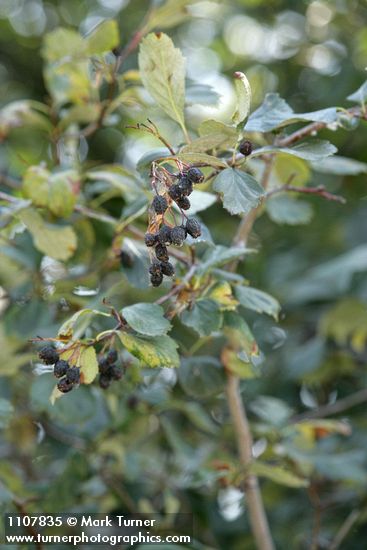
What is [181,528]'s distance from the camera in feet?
4.47

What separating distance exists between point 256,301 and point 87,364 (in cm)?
24

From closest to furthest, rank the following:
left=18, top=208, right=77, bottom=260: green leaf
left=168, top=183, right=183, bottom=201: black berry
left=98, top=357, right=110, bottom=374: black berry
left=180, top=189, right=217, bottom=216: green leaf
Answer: left=168, top=183, right=183, bottom=201: black berry
left=98, top=357, right=110, bottom=374: black berry
left=180, top=189, right=217, bottom=216: green leaf
left=18, top=208, right=77, bottom=260: green leaf

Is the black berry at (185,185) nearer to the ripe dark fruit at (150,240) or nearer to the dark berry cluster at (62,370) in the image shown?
the ripe dark fruit at (150,240)

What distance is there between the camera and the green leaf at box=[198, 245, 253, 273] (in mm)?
846

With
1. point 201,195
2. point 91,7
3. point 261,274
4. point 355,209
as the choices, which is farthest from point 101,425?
point 91,7

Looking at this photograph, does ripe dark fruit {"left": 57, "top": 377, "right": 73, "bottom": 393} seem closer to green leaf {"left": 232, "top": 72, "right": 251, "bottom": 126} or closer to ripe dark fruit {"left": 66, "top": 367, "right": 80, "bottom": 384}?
ripe dark fruit {"left": 66, "top": 367, "right": 80, "bottom": 384}

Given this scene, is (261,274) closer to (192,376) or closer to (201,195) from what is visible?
(192,376)

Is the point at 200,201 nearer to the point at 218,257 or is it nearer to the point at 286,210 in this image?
the point at 218,257

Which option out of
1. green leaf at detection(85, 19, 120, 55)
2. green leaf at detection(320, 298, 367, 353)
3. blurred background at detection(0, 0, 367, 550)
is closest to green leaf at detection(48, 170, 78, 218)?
blurred background at detection(0, 0, 367, 550)

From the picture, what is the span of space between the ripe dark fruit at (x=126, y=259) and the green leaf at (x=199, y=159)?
29 centimetres

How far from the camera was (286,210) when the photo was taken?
1.24m

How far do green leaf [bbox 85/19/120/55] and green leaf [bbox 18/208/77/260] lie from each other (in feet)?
0.94

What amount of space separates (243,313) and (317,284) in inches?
10.4

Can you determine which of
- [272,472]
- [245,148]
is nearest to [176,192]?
[245,148]
